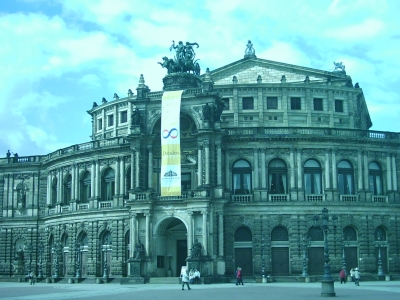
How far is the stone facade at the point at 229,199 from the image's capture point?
62719 millimetres

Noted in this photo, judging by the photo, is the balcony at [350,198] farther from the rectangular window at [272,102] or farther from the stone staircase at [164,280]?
the stone staircase at [164,280]

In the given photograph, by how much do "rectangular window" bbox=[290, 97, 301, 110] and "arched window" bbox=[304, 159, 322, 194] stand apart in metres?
11.0

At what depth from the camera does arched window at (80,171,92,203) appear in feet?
241

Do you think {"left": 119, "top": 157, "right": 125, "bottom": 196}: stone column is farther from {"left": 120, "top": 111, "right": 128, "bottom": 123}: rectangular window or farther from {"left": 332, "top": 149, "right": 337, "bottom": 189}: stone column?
{"left": 332, "top": 149, "right": 337, "bottom": 189}: stone column

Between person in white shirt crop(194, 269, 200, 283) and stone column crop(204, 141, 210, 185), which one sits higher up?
stone column crop(204, 141, 210, 185)

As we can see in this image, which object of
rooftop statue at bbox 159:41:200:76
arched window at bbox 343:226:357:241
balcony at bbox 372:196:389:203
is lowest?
arched window at bbox 343:226:357:241

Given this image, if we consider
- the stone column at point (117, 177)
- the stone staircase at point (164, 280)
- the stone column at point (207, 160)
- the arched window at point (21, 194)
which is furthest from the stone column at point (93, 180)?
the stone column at point (207, 160)

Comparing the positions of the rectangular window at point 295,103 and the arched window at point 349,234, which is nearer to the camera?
the arched window at point 349,234

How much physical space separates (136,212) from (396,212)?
26386mm

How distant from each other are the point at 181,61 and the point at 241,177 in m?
13.8

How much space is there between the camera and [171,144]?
62.8 metres

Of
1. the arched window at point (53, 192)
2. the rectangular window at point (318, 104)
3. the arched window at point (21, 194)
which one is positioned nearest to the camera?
the rectangular window at point (318, 104)

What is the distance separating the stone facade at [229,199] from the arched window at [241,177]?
10cm

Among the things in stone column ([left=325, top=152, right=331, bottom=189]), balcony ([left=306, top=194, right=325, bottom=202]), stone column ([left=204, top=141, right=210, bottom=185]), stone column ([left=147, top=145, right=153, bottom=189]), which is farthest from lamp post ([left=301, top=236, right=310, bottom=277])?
stone column ([left=147, top=145, right=153, bottom=189])
